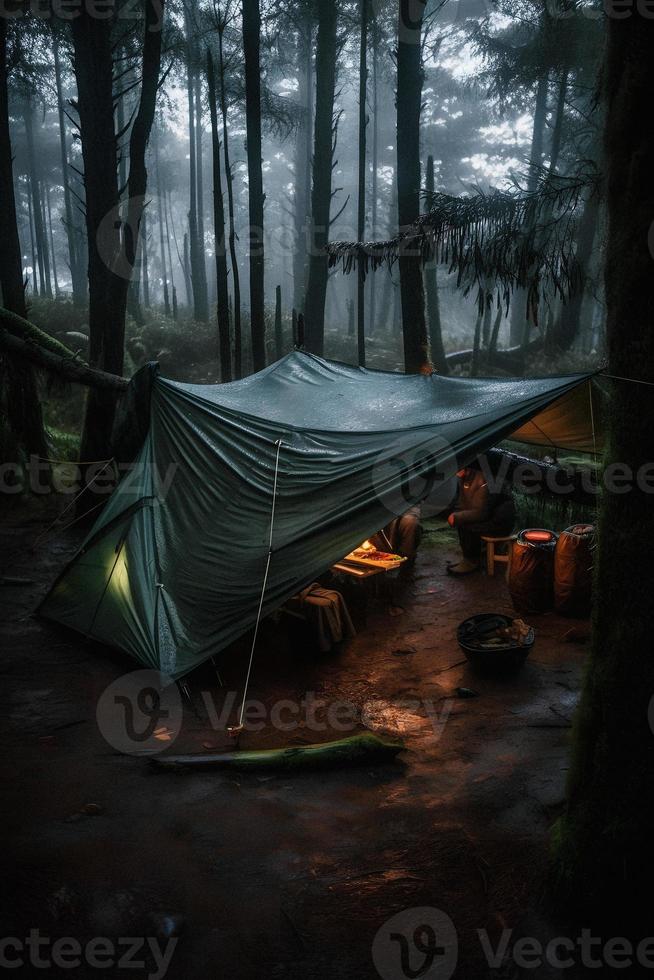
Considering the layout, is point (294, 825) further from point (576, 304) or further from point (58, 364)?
point (576, 304)

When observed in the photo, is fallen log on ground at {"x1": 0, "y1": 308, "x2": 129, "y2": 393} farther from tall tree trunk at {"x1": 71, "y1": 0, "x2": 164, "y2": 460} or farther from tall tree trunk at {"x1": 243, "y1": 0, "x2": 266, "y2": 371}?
tall tree trunk at {"x1": 243, "y1": 0, "x2": 266, "y2": 371}

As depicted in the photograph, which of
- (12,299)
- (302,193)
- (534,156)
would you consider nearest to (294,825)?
(12,299)

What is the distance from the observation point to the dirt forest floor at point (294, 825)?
2.62 m

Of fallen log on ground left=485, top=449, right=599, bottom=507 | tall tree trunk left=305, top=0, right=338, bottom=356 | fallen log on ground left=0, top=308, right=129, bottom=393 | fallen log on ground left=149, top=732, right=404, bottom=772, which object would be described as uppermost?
tall tree trunk left=305, top=0, right=338, bottom=356

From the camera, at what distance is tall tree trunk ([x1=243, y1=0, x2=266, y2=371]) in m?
11.2

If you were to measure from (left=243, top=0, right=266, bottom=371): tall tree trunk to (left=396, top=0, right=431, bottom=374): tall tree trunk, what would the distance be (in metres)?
2.71

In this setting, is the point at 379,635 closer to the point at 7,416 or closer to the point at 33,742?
the point at 33,742

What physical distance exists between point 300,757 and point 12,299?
31.9ft

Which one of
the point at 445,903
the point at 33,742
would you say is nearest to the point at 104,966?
the point at 445,903

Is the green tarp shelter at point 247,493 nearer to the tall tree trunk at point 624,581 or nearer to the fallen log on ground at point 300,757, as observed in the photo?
the fallen log on ground at point 300,757

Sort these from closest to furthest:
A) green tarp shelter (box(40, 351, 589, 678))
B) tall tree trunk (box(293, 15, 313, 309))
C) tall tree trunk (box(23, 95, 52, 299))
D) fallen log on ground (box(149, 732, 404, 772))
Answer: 1. fallen log on ground (box(149, 732, 404, 772))
2. green tarp shelter (box(40, 351, 589, 678))
3. tall tree trunk (box(23, 95, 52, 299))
4. tall tree trunk (box(293, 15, 313, 309))

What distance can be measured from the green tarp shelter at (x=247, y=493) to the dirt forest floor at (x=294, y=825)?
648mm

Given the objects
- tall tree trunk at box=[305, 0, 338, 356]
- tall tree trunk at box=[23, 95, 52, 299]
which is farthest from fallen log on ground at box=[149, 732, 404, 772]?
tall tree trunk at box=[23, 95, 52, 299]

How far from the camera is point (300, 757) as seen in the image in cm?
418
